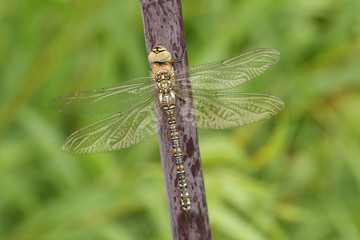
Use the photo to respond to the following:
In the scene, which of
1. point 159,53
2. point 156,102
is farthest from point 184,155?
point 156,102

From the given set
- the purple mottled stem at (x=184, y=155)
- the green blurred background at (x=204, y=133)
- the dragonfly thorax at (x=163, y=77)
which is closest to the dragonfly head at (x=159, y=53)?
the purple mottled stem at (x=184, y=155)

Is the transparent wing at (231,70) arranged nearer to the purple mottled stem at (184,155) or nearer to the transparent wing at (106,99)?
the transparent wing at (106,99)

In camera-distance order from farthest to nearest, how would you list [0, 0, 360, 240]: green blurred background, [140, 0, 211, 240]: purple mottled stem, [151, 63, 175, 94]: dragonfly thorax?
1. [0, 0, 360, 240]: green blurred background
2. [151, 63, 175, 94]: dragonfly thorax
3. [140, 0, 211, 240]: purple mottled stem

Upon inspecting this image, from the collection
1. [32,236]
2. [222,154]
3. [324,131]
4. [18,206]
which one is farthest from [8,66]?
[324,131]

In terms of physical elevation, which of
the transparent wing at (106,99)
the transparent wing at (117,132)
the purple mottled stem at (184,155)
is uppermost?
the transparent wing at (106,99)

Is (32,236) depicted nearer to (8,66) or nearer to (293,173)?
(8,66)

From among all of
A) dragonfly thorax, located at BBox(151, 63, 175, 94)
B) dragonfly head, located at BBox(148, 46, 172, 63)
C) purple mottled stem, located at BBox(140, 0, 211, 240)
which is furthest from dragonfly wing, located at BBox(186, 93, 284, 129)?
purple mottled stem, located at BBox(140, 0, 211, 240)

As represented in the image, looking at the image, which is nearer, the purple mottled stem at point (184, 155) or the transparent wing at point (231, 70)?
the purple mottled stem at point (184, 155)

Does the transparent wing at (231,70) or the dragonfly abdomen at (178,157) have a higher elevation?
the transparent wing at (231,70)

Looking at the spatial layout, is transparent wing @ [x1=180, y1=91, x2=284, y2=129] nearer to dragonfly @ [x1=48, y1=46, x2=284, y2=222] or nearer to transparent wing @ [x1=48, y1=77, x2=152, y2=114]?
dragonfly @ [x1=48, y1=46, x2=284, y2=222]
